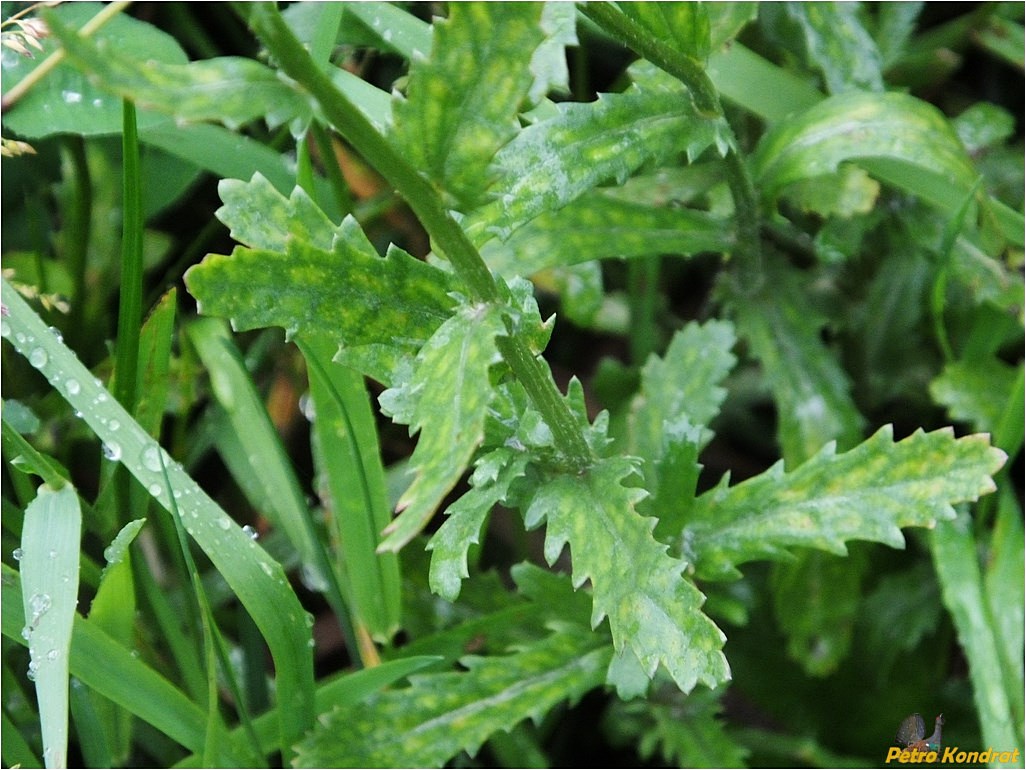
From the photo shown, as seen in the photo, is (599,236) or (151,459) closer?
(151,459)

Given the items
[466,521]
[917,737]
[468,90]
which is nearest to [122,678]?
[466,521]

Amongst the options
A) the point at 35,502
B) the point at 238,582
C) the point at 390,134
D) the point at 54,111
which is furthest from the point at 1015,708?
the point at 54,111

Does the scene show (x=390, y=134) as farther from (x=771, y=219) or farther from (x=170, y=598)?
(x=170, y=598)

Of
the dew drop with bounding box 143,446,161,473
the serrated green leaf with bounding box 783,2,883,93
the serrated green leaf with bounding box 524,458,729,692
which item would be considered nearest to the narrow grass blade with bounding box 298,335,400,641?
the dew drop with bounding box 143,446,161,473

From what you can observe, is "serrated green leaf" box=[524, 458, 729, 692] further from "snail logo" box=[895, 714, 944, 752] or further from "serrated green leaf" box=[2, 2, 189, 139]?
"serrated green leaf" box=[2, 2, 189, 139]

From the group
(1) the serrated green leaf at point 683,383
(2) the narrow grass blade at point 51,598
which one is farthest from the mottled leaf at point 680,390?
(2) the narrow grass blade at point 51,598

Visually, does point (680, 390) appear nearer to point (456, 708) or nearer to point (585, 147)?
point (585, 147)
